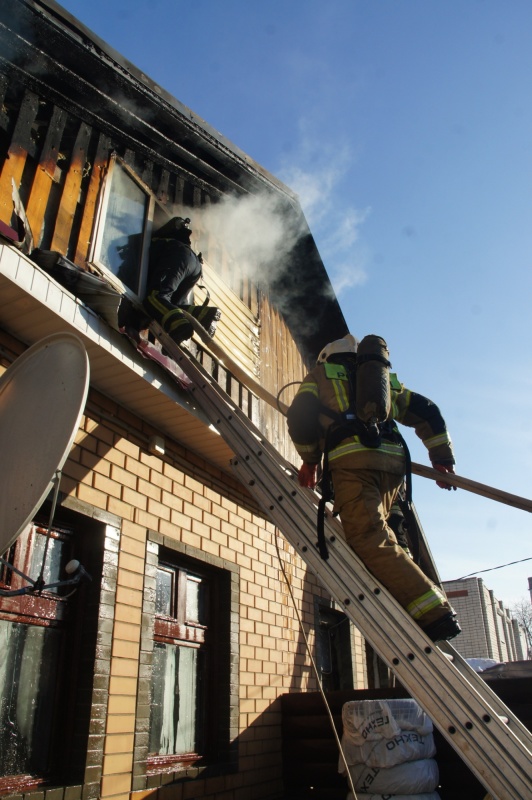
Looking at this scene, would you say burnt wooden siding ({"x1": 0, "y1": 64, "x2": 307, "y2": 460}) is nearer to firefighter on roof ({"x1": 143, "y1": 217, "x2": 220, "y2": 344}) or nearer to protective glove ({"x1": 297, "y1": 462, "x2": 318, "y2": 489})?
firefighter on roof ({"x1": 143, "y1": 217, "x2": 220, "y2": 344})

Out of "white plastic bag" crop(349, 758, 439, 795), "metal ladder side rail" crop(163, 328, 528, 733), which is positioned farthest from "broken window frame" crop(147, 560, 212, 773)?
"metal ladder side rail" crop(163, 328, 528, 733)

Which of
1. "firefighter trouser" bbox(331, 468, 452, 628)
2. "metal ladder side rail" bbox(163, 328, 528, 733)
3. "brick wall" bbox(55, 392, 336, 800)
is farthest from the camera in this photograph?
"brick wall" bbox(55, 392, 336, 800)

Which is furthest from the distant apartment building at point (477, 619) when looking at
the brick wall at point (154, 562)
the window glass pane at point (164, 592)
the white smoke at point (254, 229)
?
the window glass pane at point (164, 592)

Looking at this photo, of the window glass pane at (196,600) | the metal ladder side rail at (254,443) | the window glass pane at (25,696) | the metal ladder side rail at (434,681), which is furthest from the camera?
the window glass pane at (196,600)

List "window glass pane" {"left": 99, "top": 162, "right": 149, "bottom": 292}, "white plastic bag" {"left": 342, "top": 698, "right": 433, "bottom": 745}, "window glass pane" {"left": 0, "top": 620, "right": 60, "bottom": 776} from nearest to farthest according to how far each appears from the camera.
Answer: "window glass pane" {"left": 0, "top": 620, "right": 60, "bottom": 776} → "white plastic bag" {"left": 342, "top": 698, "right": 433, "bottom": 745} → "window glass pane" {"left": 99, "top": 162, "right": 149, "bottom": 292}

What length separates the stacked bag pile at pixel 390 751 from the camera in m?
3.90

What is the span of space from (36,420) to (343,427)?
59.8 inches

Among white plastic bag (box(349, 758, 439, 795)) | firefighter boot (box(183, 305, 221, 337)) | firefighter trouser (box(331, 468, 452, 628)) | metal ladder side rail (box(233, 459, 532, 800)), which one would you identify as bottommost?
white plastic bag (box(349, 758, 439, 795))

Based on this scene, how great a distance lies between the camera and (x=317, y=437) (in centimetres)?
325

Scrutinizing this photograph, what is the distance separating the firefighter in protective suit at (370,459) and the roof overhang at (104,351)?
132 cm

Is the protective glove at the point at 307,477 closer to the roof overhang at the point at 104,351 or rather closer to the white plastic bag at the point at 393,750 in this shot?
the roof overhang at the point at 104,351

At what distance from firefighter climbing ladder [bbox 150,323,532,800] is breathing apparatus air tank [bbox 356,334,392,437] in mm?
505

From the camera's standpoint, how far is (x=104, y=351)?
12.6ft

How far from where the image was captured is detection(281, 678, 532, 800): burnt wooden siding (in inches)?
167
